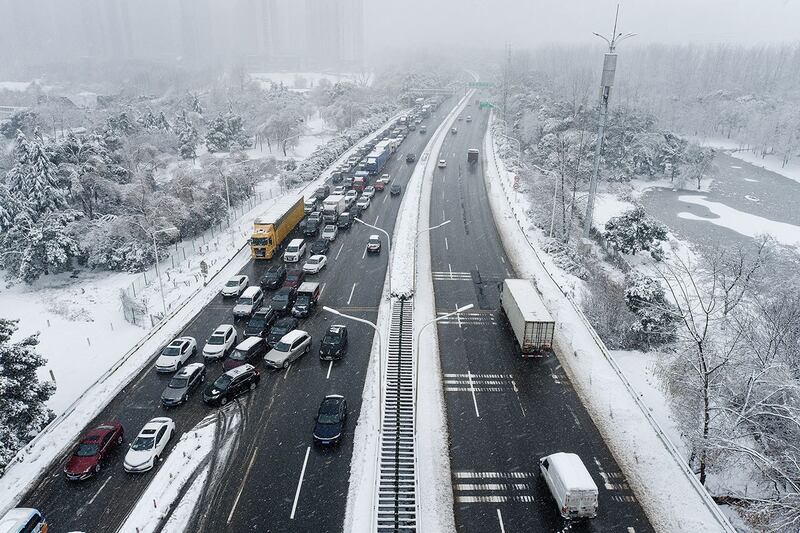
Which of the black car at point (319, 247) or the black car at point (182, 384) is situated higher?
the black car at point (319, 247)

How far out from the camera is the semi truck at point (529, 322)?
1321 inches

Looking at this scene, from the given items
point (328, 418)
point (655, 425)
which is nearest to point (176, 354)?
point (328, 418)

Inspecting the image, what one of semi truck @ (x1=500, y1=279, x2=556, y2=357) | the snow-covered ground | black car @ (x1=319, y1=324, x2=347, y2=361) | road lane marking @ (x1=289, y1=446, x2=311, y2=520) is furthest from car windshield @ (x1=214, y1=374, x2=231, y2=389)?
the snow-covered ground

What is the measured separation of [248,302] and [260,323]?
173 inches

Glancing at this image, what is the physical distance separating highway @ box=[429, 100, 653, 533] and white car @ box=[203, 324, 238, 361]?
15222 millimetres

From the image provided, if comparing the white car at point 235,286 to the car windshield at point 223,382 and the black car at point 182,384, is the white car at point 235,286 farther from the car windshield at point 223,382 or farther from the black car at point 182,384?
the car windshield at point 223,382

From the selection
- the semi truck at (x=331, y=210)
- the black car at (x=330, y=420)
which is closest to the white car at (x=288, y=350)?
the black car at (x=330, y=420)

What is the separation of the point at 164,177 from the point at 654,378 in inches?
3374

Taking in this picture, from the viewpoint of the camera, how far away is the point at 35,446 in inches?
1047

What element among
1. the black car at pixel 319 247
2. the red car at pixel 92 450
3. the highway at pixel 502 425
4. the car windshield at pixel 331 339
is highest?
the black car at pixel 319 247

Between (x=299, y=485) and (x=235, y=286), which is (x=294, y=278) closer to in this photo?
(x=235, y=286)

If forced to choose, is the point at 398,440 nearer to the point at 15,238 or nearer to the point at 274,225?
the point at 274,225

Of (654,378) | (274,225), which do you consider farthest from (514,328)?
(274,225)

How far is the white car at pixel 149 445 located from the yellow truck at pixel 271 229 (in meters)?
26.3
